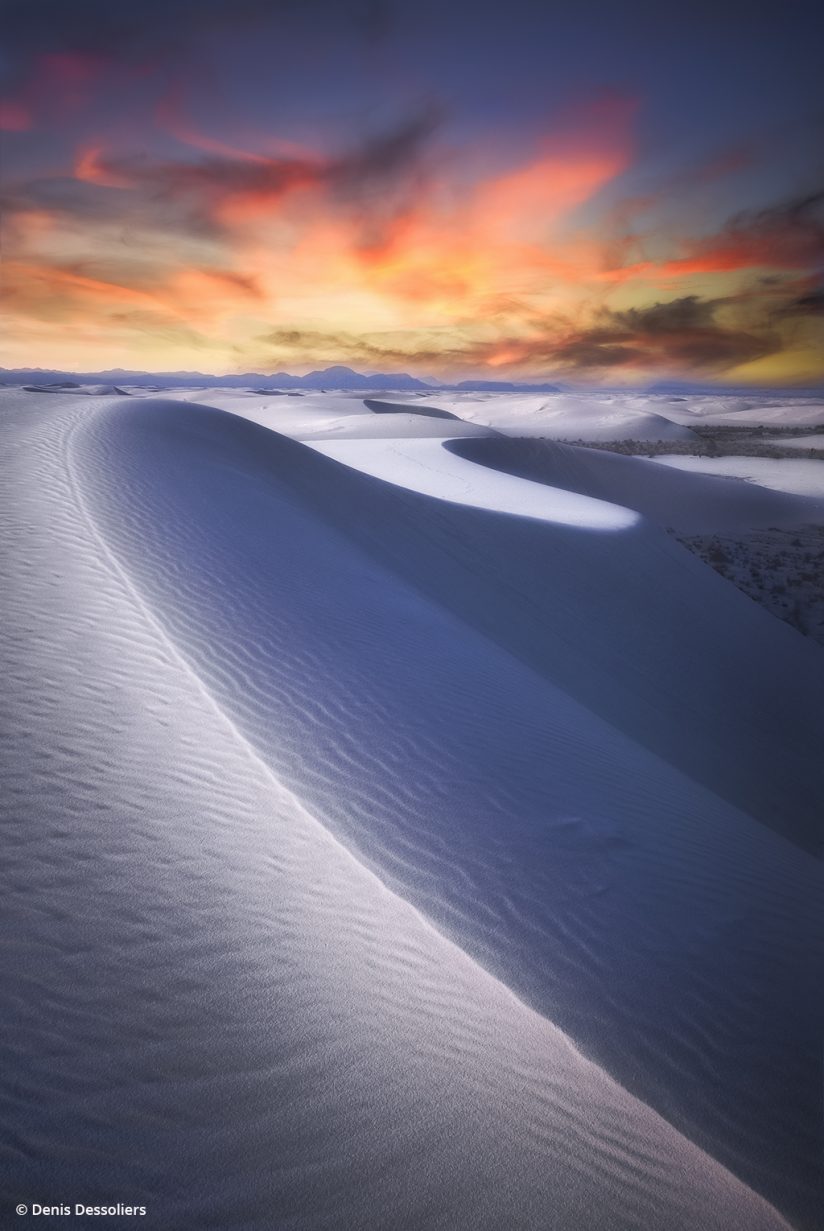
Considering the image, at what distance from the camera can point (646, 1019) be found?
2232 millimetres

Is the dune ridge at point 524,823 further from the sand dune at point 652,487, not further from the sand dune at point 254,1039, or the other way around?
the sand dune at point 652,487

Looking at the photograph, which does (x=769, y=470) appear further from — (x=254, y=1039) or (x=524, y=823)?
(x=254, y=1039)

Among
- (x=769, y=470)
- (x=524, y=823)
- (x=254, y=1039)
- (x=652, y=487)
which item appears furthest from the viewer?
(x=769, y=470)

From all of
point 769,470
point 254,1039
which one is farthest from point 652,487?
point 254,1039

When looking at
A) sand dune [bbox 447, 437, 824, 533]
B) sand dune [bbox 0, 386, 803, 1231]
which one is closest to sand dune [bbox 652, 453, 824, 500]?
sand dune [bbox 447, 437, 824, 533]

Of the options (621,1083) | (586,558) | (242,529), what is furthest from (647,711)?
(621,1083)

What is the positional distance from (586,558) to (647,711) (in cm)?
355

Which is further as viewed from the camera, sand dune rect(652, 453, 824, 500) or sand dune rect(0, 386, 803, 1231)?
sand dune rect(652, 453, 824, 500)

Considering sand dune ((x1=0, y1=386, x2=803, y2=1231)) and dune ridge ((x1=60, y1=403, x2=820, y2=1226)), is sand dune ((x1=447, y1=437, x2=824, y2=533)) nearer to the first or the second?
dune ridge ((x1=60, y1=403, x2=820, y2=1226))

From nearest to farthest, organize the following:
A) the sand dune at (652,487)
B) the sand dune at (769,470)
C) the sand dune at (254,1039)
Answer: the sand dune at (254,1039) → the sand dune at (652,487) → the sand dune at (769,470)

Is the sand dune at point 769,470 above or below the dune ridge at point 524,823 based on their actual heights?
above

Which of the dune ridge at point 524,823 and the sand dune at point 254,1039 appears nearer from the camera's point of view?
the sand dune at point 254,1039

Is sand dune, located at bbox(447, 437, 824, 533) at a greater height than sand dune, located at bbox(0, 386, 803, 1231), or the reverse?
sand dune, located at bbox(447, 437, 824, 533)

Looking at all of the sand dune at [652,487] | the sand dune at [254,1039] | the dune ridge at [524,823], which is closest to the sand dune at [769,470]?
the sand dune at [652,487]
